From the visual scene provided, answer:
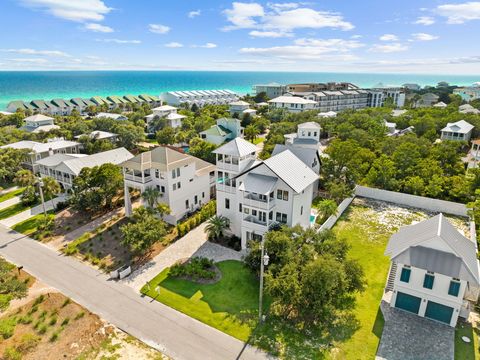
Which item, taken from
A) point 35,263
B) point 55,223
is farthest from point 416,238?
point 55,223

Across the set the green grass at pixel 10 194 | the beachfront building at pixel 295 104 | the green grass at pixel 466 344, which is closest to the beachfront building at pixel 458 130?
the beachfront building at pixel 295 104

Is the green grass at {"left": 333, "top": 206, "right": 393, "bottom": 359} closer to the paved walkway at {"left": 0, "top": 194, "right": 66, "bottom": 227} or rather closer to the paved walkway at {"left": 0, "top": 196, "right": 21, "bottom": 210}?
the paved walkway at {"left": 0, "top": 194, "right": 66, "bottom": 227}

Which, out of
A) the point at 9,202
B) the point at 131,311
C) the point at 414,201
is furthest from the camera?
the point at 9,202

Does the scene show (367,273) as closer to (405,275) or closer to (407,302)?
(407,302)

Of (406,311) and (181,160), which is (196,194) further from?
(406,311)

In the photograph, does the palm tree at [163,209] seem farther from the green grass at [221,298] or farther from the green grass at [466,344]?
the green grass at [466,344]

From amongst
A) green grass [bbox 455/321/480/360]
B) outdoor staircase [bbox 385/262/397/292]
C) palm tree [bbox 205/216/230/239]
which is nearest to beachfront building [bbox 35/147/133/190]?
palm tree [bbox 205/216/230/239]

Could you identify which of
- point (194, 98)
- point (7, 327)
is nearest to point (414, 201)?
point (7, 327)
